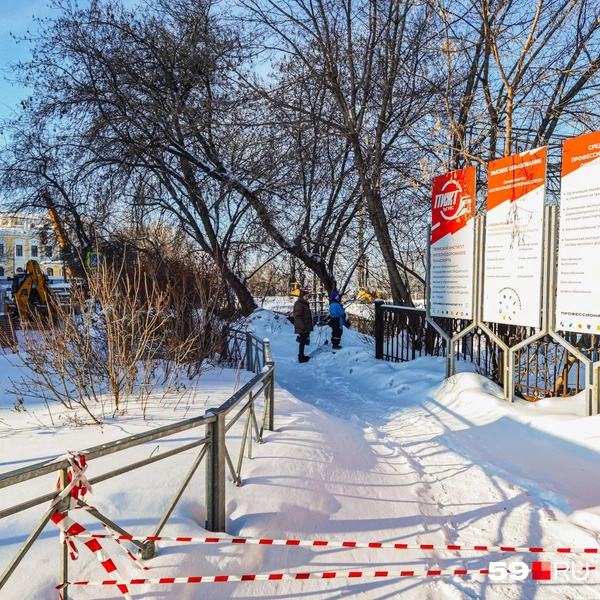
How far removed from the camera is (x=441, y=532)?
330 cm

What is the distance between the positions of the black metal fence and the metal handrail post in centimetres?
487

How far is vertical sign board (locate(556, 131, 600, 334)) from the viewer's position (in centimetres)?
528

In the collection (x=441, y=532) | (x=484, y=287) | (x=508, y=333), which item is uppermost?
(x=484, y=287)

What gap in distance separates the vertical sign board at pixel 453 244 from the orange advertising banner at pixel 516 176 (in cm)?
61

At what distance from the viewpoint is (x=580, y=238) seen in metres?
5.47

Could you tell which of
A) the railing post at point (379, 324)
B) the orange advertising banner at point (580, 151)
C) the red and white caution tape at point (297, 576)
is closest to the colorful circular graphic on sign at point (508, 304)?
the orange advertising banner at point (580, 151)

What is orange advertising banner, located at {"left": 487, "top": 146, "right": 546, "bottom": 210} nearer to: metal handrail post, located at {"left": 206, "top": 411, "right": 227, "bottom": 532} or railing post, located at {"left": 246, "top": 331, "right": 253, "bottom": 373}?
railing post, located at {"left": 246, "top": 331, "right": 253, "bottom": 373}

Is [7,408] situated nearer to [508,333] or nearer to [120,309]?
[120,309]

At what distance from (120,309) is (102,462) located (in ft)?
8.79

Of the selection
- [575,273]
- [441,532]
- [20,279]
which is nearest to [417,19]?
[575,273]

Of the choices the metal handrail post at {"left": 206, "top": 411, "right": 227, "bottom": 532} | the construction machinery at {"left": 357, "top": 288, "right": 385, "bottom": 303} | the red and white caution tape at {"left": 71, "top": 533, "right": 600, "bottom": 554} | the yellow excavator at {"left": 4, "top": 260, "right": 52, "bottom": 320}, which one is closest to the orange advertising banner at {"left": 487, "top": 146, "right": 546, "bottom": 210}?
the red and white caution tape at {"left": 71, "top": 533, "right": 600, "bottom": 554}

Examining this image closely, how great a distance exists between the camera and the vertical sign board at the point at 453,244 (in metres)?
7.50

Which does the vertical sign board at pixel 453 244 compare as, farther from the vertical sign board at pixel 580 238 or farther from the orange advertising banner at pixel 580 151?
the orange advertising banner at pixel 580 151

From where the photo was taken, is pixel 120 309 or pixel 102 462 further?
pixel 120 309
